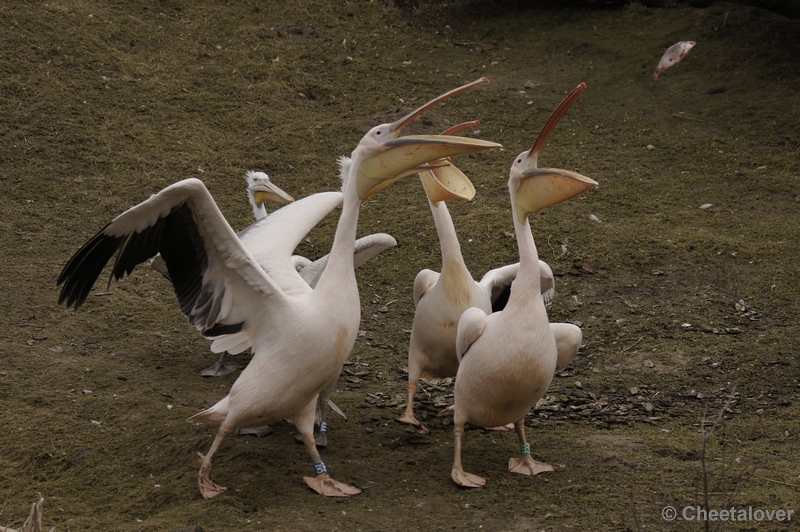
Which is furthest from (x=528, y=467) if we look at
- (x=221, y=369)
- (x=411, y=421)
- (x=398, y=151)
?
(x=221, y=369)

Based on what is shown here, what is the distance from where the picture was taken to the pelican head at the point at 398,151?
11.4 feet

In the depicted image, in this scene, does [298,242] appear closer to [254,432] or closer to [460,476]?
[254,432]

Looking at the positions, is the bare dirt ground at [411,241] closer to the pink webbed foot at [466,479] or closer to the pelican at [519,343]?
the pink webbed foot at [466,479]

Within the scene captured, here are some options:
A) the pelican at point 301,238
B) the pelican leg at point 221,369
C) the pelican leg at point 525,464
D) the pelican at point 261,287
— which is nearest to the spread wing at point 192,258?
the pelican at point 261,287

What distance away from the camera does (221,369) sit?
16.5 ft

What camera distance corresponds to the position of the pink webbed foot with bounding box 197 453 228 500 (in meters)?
3.55

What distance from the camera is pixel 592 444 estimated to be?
400cm

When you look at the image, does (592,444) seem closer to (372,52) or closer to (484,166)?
(484,166)

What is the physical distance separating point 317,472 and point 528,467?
37.5 inches

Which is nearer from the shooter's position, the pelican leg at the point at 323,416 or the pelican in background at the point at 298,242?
the pelican leg at the point at 323,416

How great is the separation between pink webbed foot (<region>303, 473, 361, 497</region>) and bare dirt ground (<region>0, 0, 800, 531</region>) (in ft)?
0.17

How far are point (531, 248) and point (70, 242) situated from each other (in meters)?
3.82

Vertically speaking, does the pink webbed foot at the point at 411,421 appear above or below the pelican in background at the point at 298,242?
below

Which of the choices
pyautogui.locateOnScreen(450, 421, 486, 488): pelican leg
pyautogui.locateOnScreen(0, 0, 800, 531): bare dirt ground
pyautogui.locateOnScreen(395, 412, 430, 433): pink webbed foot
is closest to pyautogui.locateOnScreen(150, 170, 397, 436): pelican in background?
pyautogui.locateOnScreen(0, 0, 800, 531): bare dirt ground
